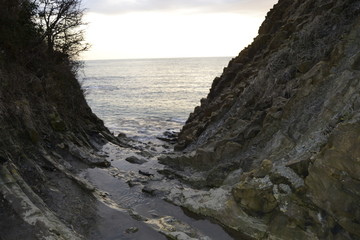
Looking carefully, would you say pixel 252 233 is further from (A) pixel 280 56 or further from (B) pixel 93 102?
(B) pixel 93 102

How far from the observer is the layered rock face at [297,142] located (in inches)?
308

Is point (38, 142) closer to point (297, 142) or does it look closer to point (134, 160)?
point (134, 160)

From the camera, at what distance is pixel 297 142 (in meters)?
10.2

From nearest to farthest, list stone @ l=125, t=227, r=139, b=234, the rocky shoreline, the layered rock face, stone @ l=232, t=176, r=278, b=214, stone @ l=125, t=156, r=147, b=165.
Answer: the layered rock face → the rocky shoreline → stone @ l=232, t=176, r=278, b=214 → stone @ l=125, t=227, r=139, b=234 → stone @ l=125, t=156, r=147, b=165

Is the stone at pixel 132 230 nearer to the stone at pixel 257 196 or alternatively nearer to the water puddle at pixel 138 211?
the water puddle at pixel 138 211

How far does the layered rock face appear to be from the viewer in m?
7.82

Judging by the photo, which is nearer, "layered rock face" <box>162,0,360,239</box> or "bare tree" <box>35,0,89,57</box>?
"layered rock face" <box>162,0,360,239</box>

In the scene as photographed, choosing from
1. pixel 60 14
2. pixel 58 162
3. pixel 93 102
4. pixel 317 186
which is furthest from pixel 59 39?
pixel 93 102

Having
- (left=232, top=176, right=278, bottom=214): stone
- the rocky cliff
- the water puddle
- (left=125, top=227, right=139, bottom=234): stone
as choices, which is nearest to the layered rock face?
(left=232, top=176, right=278, bottom=214): stone

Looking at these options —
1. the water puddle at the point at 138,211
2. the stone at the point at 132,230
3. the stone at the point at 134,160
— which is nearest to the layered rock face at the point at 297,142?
the water puddle at the point at 138,211

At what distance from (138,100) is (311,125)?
47.5 meters

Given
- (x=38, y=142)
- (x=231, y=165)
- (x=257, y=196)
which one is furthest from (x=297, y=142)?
(x=38, y=142)

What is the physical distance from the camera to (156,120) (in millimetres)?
38312

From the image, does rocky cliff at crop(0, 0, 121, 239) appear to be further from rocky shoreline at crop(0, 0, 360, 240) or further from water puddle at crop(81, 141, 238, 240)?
water puddle at crop(81, 141, 238, 240)
